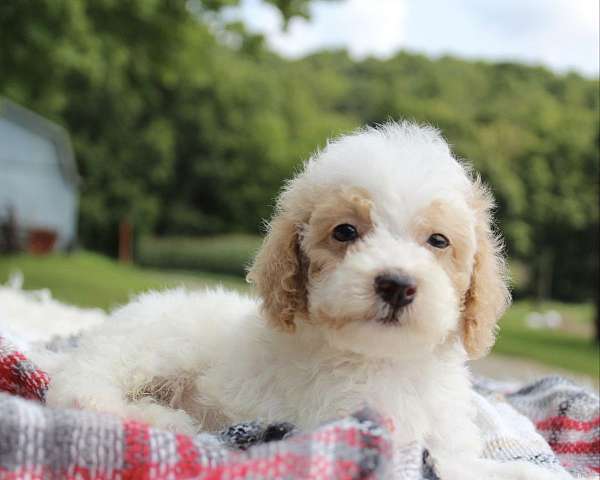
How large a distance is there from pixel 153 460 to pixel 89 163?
36.7 metres

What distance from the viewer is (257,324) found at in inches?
135

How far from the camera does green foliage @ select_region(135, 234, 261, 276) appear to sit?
33.2 meters

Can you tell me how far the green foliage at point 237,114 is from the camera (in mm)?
13273

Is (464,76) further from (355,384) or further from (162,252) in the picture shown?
(355,384)

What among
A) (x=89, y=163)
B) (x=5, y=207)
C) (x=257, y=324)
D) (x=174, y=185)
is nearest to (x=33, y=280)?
(x=5, y=207)

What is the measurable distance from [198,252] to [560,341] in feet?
79.2

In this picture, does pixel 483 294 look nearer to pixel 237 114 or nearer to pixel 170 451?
pixel 170 451

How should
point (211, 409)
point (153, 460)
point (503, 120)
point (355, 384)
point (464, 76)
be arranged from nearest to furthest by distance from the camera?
point (153, 460) < point (355, 384) < point (211, 409) < point (503, 120) < point (464, 76)

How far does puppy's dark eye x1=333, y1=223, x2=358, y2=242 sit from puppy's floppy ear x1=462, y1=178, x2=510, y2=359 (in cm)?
63

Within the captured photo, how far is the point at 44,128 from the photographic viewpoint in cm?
2759

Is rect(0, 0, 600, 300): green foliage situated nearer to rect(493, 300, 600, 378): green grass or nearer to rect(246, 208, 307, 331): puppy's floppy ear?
rect(493, 300, 600, 378): green grass

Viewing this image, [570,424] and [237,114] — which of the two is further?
[237,114]

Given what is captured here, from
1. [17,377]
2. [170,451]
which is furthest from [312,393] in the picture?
[17,377]

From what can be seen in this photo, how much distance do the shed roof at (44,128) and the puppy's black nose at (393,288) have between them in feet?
79.5
